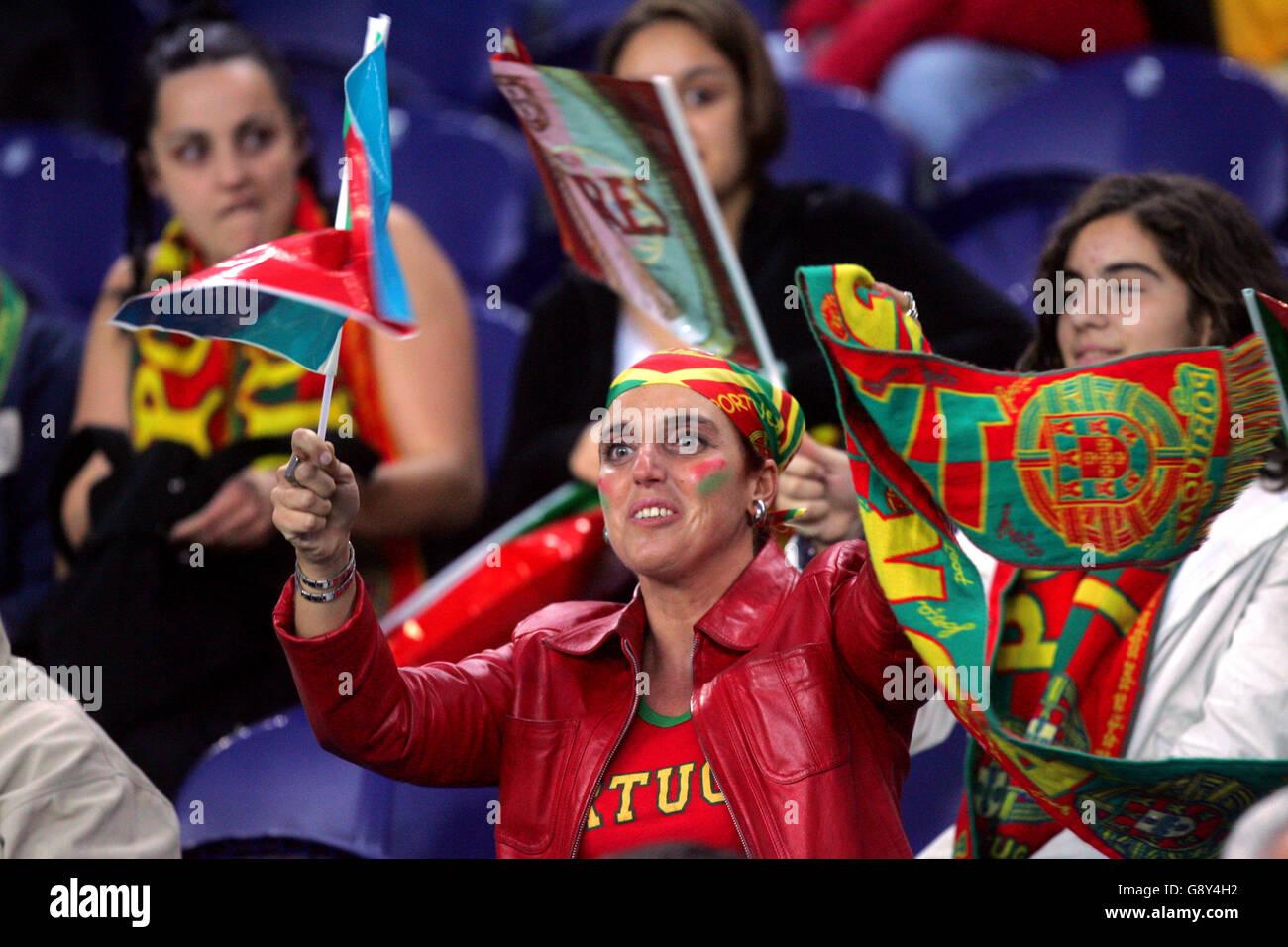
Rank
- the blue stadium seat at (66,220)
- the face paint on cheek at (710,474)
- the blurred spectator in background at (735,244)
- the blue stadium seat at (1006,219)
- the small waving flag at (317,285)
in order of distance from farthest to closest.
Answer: the blue stadium seat at (66,220)
the blue stadium seat at (1006,219)
the blurred spectator in background at (735,244)
the face paint on cheek at (710,474)
the small waving flag at (317,285)

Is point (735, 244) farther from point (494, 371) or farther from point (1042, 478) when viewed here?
point (1042, 478)

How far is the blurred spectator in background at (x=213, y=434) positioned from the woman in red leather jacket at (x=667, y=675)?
707 mm

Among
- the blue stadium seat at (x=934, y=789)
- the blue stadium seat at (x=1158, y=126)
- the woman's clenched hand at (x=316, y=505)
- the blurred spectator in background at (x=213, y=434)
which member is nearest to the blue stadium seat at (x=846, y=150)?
the blue stadium seat at (x=1158, y=126)

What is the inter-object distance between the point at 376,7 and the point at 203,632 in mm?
2299

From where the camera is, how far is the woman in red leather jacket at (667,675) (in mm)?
1632

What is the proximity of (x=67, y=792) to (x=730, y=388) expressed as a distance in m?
0.75

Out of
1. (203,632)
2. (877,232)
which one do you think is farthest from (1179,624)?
(203,632)

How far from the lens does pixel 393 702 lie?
1689 millimetres

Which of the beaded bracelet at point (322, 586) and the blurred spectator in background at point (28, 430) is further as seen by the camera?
the blurred spectator in background at point (28, 430)

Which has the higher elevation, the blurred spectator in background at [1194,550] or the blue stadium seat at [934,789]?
the blurred spectator in background at [1194,550]

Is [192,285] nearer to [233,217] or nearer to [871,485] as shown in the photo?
[871,485]

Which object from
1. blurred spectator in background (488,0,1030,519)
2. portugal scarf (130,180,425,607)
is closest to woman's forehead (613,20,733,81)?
blurred spectator in background (488,0,1030,519)

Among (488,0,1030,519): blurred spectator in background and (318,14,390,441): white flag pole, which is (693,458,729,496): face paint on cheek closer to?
(318,14,390,441): white flag pole

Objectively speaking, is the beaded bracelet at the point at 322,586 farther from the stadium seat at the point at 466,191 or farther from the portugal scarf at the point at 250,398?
the stadium seat at the point at 466,191
